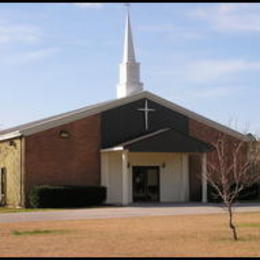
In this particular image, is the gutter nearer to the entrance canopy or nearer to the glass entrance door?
the entrance canopy

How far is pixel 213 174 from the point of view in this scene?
128ft

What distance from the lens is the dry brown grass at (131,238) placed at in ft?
45.1

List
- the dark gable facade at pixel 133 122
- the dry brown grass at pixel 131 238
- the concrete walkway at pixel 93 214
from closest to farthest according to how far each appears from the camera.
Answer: the dry brown grass at pixel 131 238 → the concrete walkway at pixel 93 214 → the dark gable facade at pixel 133 122

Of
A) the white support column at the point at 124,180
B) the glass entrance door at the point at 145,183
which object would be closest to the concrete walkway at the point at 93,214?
the white support column at the point at 124,180

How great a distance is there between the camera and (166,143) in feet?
116

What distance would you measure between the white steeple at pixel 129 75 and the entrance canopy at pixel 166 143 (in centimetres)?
986

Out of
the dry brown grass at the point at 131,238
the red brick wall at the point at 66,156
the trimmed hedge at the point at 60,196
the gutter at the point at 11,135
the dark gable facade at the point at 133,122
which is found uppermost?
the dark gable facade at the point at 133,122

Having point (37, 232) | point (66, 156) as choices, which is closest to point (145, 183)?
point (66, 156)

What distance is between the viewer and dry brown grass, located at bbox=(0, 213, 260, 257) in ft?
45.1

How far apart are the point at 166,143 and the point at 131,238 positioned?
1941 centimetres

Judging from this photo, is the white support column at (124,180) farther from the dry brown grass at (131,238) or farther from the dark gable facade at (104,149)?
the dry brown grass at (131,238)

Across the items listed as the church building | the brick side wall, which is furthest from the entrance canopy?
the brick side wall

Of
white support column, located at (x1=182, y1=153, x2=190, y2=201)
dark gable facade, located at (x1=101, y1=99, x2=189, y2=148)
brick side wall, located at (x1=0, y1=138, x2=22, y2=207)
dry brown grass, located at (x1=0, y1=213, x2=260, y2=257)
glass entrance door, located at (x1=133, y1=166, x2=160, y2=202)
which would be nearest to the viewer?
dry brown grass, located at (x1=0, y1=213, x2=260, y2=257)

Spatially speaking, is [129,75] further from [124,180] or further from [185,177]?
[124,180]
